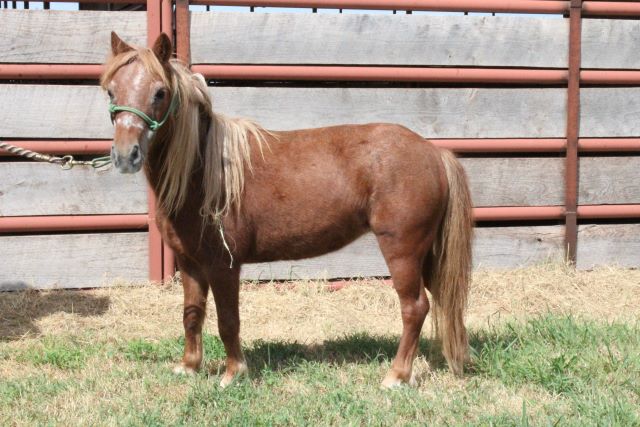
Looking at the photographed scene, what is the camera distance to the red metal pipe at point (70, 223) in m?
5.37

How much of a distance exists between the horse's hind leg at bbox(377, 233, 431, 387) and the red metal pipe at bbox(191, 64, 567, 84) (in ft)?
7.48

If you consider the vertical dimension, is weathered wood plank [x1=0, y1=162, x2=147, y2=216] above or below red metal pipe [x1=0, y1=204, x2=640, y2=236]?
above

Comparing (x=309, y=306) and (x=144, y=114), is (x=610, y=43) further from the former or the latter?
(x=144, y=114)

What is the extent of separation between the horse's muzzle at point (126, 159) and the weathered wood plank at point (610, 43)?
4538mm

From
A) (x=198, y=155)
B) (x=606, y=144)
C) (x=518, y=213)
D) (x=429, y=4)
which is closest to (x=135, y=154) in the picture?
(x=198, y=155)

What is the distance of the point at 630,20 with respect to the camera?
623 centimetres

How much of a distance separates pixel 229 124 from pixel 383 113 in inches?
86.0

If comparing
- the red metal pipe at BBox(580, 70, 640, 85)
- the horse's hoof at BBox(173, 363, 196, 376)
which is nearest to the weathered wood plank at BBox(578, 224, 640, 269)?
the red metal pipe at BBox(580, 70, 640, 85)

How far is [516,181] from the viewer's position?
611cm

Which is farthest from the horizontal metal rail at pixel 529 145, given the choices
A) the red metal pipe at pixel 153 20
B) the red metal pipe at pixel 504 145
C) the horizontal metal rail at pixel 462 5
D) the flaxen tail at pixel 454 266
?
the flaxen tail at pixel 454 266

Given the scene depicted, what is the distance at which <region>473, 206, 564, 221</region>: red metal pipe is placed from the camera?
5.99m

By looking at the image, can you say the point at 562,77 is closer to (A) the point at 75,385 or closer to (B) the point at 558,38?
(B) the point at 558,38

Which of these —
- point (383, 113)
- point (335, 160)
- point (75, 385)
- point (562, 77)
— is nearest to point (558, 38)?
point (562, 77)

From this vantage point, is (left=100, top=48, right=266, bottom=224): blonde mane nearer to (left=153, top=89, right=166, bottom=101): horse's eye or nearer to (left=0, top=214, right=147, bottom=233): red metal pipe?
(left=153, top=89, right=166, bottom=101): horse's eye
